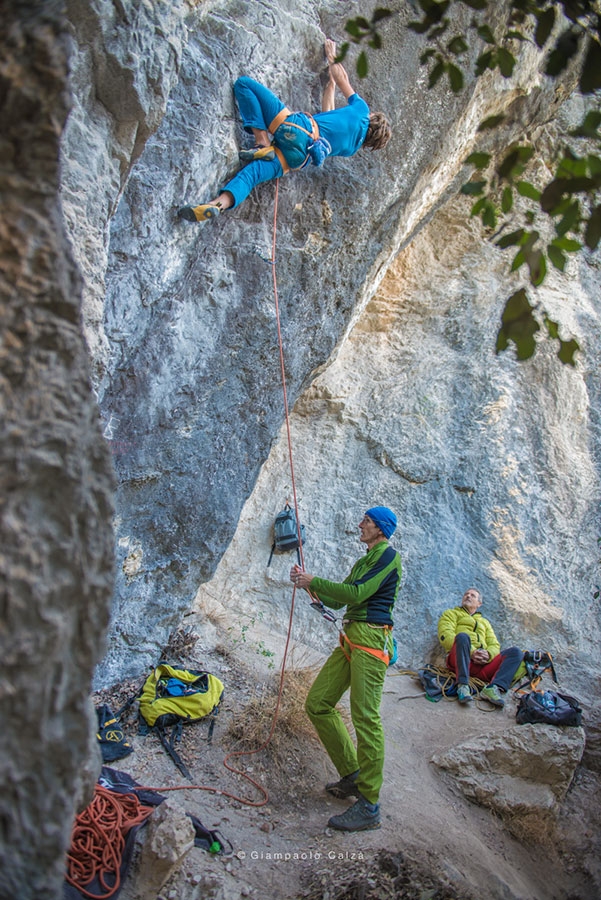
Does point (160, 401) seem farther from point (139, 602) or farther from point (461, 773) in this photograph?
point (461, 773)

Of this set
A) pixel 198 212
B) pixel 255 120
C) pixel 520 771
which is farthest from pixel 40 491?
pixel 520 771

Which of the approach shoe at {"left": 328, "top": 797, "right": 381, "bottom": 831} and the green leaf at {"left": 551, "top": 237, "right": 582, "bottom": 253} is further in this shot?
the approach shoe at {"left": 328, "top": 797, "right": 381, "bottom": 831}

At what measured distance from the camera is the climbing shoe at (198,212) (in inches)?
160

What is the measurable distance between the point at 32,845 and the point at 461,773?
3.83m

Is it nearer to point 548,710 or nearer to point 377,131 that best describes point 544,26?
point 377,131

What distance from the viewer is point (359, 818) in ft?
11.4

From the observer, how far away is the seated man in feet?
18.3

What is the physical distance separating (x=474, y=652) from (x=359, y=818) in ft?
8.87

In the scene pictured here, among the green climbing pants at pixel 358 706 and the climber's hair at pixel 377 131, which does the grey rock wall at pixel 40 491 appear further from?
the climber's hair at pixel 377 131

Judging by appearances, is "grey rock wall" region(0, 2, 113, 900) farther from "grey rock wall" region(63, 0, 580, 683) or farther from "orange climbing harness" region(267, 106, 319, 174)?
"orange climbing harness" region(267, 106, 319, 174)

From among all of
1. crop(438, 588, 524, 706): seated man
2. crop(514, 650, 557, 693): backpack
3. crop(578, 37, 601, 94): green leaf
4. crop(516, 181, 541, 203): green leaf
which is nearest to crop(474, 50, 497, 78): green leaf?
crop(578, 37, 601, 94): green leaf

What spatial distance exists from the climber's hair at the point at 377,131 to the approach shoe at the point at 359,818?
4.72m

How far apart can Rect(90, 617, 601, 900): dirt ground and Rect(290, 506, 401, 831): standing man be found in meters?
0.19

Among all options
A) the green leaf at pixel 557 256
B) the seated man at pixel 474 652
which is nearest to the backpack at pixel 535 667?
the seated man at pixel 474 652
